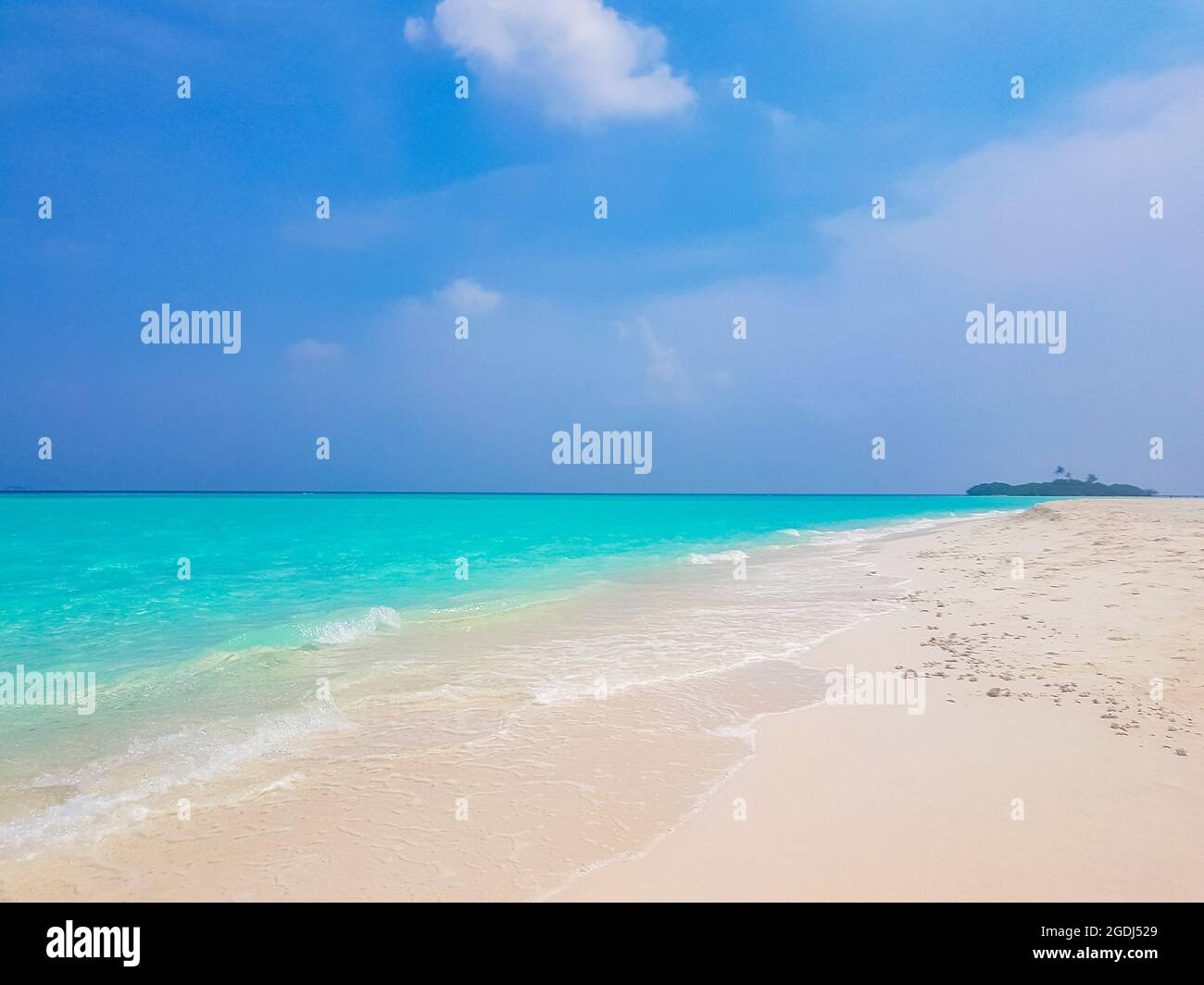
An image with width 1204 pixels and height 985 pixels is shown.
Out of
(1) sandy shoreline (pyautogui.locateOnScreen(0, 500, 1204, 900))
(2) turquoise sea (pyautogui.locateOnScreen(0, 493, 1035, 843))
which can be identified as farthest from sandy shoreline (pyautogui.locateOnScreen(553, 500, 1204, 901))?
(2) turquoise sea (pyautogui.locateOnScreen(0, 493, 1035, 843))

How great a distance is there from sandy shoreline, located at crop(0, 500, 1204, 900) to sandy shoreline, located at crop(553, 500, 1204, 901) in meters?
0.02

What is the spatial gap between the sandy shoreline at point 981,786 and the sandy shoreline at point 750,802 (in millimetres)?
23

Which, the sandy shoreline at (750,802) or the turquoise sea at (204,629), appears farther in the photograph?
the turquoise sea at (204,629)

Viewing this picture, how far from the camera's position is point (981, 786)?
517 cm

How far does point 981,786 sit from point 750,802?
1.98 meters

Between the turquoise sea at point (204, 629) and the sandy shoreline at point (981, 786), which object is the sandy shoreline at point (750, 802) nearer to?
the sandy shoreline at point (981, 786)

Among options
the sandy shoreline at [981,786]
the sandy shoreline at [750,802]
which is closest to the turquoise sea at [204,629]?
the sandy shoreline at [750,802]

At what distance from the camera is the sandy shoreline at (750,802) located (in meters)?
3.96

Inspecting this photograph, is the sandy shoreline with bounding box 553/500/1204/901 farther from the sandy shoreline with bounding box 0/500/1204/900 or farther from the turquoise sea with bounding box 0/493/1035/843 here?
Result: the turquoise sea with bounding box 0/493/1035/843

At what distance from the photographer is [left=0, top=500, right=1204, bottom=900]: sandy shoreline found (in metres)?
3.96

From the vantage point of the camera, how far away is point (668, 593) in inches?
672

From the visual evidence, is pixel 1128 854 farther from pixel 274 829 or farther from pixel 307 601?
pixel 307 601
